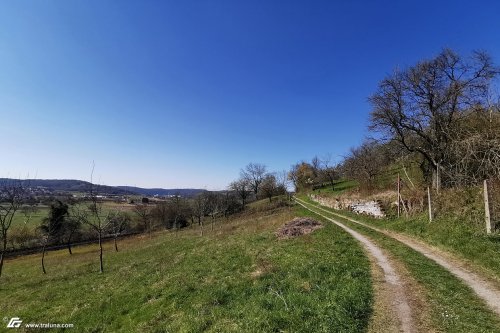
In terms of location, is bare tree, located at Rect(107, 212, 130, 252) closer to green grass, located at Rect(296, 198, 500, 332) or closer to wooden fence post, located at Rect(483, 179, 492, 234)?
green grass, located at Rect(296, 198, 500, 332)

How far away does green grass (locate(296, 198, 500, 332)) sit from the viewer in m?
7.39

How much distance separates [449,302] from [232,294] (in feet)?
23.6

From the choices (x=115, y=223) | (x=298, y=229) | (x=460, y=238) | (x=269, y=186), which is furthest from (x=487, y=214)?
(x=269, y=186)


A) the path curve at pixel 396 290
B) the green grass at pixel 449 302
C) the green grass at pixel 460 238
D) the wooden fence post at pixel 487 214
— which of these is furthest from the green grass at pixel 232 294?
the wooden fence post at pixel 487 214

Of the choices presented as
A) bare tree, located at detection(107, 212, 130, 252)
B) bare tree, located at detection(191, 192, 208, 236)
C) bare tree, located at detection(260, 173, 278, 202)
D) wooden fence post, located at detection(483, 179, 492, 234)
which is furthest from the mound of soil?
bare tree, located at detection(260, 173, 278, 202)

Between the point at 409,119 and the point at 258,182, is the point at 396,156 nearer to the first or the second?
the point at 409,119

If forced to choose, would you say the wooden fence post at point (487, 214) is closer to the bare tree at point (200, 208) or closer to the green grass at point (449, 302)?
the green grass at point (449, 302)

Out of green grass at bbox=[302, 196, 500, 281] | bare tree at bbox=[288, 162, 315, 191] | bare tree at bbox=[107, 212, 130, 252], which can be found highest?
bare tree at bbox=[288, 162, 315, 191]

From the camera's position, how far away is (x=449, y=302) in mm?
8711

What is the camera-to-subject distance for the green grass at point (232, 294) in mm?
8781

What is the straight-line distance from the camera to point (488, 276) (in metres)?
10.9

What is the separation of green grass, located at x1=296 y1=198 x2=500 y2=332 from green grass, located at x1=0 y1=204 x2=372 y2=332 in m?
1.72

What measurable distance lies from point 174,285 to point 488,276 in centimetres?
1298

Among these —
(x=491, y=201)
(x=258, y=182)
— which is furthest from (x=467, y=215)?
(x=258, y=182)
